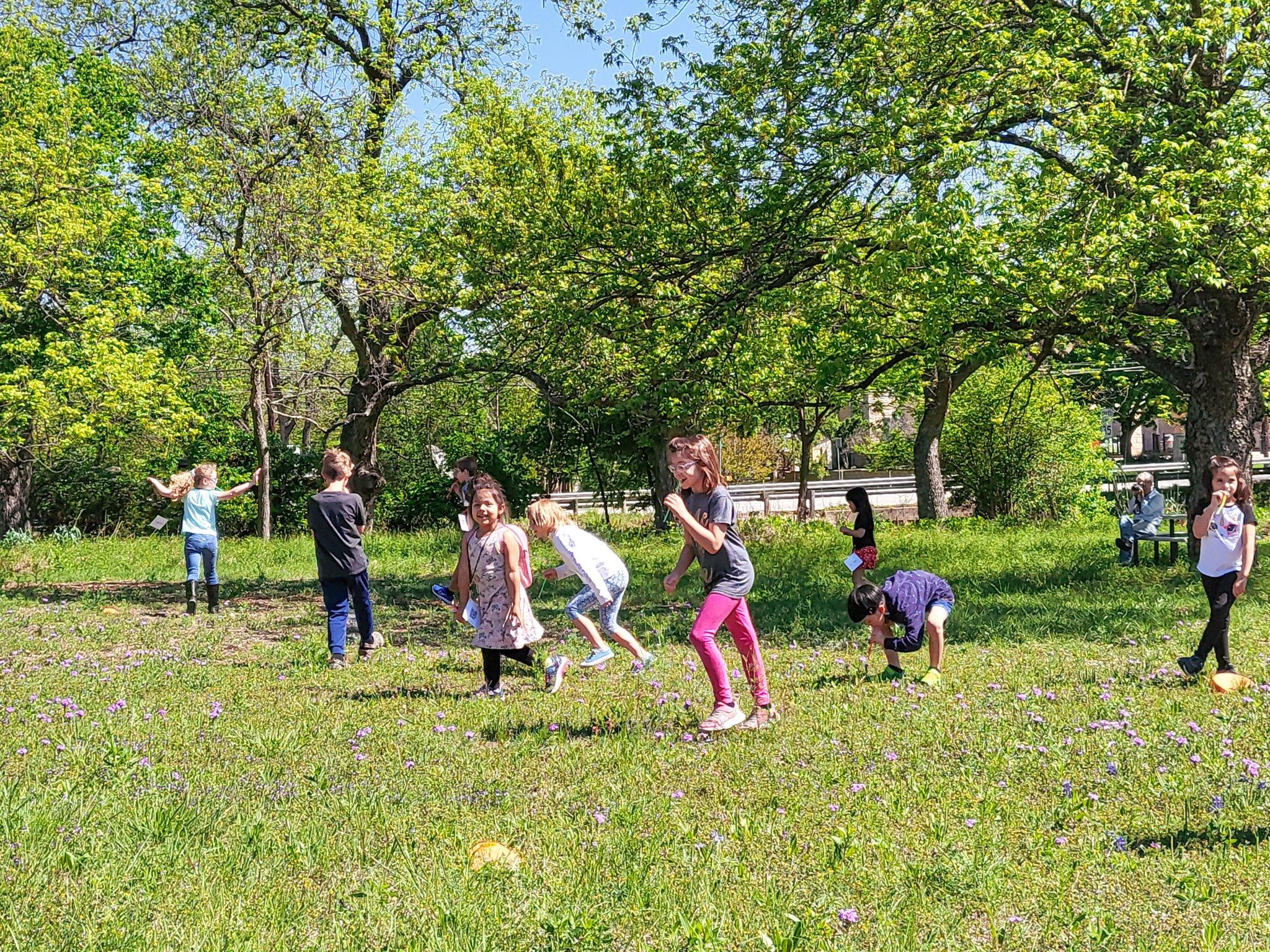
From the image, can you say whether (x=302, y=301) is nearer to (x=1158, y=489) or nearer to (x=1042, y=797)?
(x=1158, y=489)

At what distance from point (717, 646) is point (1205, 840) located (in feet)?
8.85

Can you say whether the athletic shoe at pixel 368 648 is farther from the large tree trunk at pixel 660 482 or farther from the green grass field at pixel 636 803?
the large tree trunk at pixel 660 482

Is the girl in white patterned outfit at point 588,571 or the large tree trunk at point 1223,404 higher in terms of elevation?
the large tree trunk at point 1223,404

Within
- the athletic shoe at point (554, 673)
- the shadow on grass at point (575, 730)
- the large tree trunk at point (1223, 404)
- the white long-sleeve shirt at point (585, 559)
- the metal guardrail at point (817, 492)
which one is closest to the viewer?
the shadow on grass at point (575, 730)

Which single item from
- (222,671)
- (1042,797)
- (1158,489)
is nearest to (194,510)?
(222,671)

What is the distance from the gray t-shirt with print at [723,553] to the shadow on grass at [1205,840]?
96.8 inches

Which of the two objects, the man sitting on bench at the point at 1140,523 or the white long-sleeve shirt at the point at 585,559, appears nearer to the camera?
the white long-sleeve shirt at the point at 585,559

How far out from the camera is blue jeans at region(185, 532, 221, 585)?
39.2ft

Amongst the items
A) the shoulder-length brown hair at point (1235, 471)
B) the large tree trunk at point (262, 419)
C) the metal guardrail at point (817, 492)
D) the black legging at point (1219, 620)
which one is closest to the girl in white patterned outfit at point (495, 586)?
the black legging at point (1219, 620)

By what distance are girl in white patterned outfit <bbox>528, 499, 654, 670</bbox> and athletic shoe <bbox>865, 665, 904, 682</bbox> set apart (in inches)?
68.0

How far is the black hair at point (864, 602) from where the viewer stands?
23.8ft

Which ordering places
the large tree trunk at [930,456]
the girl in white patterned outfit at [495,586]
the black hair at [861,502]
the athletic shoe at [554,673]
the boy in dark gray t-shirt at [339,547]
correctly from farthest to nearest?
the large tree trunk at [930,456] < the black hair at [861,502] < the boy in dark gray t-shirt at [339,547] < the athletic shoe at [554,673] < the girl in white patterned outfit at [495,586]

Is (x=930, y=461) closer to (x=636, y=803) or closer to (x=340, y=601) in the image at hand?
(x=340, y=601)

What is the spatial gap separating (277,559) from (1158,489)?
14.0m
